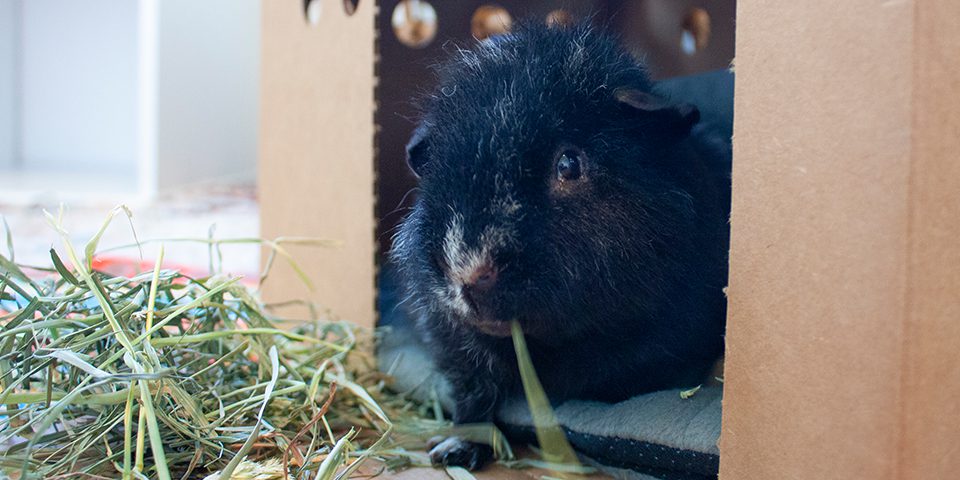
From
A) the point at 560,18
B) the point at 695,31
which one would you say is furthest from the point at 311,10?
the point at 695,31

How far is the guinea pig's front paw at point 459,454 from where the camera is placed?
1295 mm

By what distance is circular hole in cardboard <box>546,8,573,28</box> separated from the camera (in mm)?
1289

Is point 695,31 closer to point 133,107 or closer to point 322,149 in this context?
point 322,149

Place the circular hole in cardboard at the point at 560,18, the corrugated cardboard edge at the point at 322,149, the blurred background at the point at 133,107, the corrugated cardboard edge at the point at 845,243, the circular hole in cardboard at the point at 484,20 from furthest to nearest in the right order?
the blurred background at the point at 133,107, the corrugated cardboard edge at the point at 322,149, the circular hole in cardboard at the point at 484,20, the circular hole in cardboard at the point at 560,18, the corrugated cardboard edge at the point at 845,243

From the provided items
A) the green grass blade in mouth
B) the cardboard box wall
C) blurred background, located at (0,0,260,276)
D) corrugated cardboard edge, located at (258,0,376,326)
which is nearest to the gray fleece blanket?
the green grass blade in mouth

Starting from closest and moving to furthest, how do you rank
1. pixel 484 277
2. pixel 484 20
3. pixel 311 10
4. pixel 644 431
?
pixel 484 277, pixel 644 431, pixel 311 10, pixel 484 20

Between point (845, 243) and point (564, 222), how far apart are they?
38 centimetres

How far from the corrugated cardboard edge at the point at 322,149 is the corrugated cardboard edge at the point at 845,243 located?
Result: 93 centimetres

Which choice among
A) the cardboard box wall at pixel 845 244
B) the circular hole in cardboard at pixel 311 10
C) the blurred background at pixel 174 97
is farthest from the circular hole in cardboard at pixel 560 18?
the circular hole in cardboard at pixel 311 10

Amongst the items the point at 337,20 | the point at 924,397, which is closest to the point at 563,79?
the point at 924,397

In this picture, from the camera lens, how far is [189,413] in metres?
1.15

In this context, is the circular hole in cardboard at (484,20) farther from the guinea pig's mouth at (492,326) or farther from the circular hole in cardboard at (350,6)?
the guinea pig's mouth at (492,326)

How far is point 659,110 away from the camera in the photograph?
1141 millimetres

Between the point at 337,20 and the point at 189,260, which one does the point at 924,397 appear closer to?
the point at 337,20
